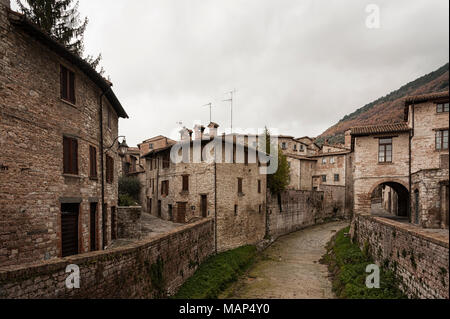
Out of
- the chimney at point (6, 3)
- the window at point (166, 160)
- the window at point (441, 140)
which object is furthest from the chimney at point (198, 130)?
the window at point (441, 140)

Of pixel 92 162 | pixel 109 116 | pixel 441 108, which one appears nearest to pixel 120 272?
pixel 92 162

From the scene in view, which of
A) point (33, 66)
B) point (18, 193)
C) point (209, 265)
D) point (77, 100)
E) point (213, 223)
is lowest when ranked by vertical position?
point (209, 265)

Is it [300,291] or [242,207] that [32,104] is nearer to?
[300,291]

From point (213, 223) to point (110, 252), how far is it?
39.4ft

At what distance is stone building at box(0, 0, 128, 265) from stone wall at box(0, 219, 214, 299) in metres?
2.95

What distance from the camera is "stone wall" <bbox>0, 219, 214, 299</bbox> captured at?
229 inches

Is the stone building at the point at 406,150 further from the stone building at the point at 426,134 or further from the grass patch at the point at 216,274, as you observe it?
the grass patch at the point at 216,274

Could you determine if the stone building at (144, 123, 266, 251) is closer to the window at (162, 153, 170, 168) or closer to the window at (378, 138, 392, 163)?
the window at (162, 153, 170, 168)

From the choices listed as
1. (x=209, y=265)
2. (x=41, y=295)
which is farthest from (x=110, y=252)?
(x=209, y=265)

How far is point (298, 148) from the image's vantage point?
4938 centimetres

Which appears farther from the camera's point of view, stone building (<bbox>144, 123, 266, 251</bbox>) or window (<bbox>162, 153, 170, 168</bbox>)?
window (<bbox>162, 153, 170, 168</bbox>)

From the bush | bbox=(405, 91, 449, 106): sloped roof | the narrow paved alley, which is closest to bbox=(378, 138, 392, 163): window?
bbox=(405, 91, 449, 106): sloped roof

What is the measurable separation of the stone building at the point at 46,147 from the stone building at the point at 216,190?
29.0 ft

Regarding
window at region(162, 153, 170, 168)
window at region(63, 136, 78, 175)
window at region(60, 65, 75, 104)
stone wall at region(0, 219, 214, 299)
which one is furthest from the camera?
window at region(162, 153, 170, 168)
